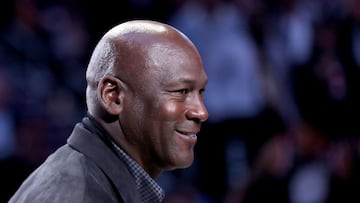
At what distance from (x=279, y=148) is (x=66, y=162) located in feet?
13.0

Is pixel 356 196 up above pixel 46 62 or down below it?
below

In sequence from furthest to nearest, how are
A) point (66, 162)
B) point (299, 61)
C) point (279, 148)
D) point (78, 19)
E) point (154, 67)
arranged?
point (78, 19), point (299, 61), point (279, 148), point (154, 67), point (66, 162)

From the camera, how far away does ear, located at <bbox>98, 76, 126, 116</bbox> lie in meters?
2.54

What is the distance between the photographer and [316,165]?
6133 mm

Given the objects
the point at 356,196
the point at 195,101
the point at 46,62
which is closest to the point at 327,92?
the point at 356,196

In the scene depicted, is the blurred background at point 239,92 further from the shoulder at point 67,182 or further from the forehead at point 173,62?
the shoulder at point 67,182

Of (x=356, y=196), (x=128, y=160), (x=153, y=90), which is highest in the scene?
(x=153, y=90)

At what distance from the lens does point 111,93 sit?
8.34ft

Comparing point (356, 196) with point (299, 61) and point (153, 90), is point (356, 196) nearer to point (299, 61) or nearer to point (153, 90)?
point (299, 61)

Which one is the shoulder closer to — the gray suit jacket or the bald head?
the gray suit jacket

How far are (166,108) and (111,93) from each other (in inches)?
6.3

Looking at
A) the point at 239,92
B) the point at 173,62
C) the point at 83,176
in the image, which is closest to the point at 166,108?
the point at 173,62

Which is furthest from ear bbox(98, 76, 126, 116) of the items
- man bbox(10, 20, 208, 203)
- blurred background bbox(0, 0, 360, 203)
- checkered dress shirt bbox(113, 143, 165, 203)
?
blurred background bbox(0, 0, 360, 203)

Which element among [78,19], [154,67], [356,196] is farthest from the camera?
[78,19]
